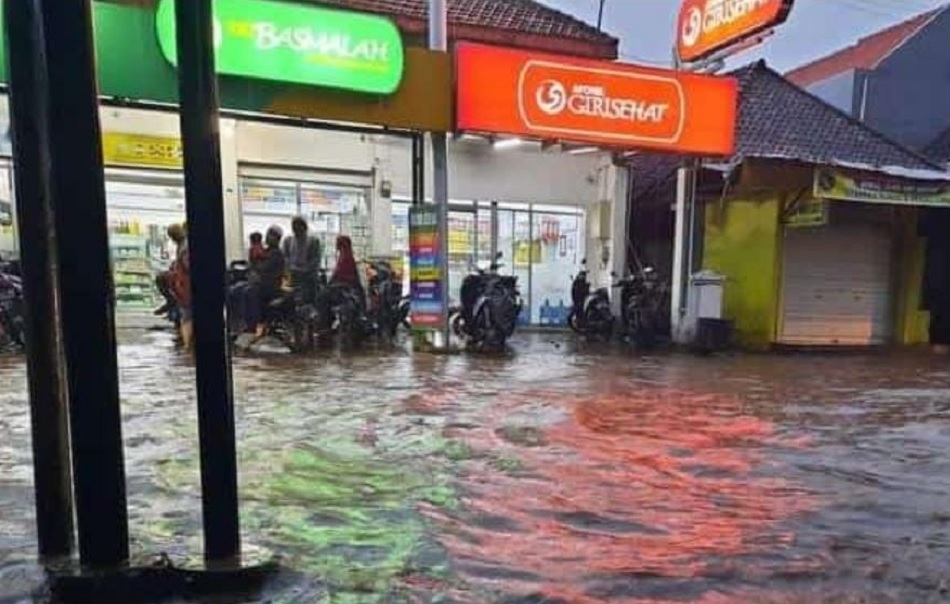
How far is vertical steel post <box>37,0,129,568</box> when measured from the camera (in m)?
2.07

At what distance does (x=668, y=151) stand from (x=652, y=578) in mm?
8336

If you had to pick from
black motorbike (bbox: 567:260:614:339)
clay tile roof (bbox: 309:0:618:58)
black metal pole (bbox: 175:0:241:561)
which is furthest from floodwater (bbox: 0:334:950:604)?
clay tile roof (bbox: 309:0:618:58)

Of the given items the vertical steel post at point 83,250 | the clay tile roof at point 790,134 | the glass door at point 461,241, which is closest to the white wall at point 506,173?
the glass door at point 461,241

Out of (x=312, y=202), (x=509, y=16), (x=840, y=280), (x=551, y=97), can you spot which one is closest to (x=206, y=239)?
(x=551, y=97)

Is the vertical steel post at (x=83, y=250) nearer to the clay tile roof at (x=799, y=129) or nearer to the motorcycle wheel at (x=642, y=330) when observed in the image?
the motorcycle wheel at (x=642, y=330)

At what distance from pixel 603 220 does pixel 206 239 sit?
1234 centimetres

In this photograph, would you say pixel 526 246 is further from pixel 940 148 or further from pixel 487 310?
pixel 940 148

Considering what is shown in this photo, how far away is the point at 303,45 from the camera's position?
8.16 meters

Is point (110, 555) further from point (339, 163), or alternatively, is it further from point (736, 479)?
point (339, 163)

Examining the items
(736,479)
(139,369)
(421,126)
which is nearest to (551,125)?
(421,126)

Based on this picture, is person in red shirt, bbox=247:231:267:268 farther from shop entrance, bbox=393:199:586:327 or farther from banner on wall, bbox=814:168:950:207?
banner on wall, bbox=814:168:950:207

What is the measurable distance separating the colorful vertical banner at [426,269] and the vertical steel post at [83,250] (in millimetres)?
7274

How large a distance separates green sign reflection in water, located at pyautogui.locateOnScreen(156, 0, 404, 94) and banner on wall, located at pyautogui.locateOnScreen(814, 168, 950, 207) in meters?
6.10

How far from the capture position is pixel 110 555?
7.59ft
